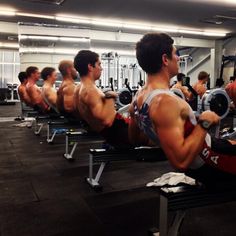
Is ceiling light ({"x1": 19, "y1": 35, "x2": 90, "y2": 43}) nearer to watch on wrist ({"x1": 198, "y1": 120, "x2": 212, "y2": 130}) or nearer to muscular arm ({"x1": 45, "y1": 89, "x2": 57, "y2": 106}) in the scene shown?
muscular arm ({"x1": 45, "y1": 89, "x2": 57, "y2": 106})

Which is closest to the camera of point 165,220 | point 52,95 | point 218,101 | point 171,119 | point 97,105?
point 171,119

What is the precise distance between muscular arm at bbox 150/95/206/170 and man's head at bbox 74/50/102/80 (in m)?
1.38

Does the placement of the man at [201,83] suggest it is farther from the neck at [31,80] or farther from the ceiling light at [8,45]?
the ceiling light at [8,45]

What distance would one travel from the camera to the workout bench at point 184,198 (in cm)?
123

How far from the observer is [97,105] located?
7.51ft

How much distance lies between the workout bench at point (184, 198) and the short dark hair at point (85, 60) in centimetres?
144

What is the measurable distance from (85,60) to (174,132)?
1.49 meters

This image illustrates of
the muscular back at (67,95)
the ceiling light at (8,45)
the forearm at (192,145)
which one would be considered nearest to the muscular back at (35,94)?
the muscular back at (67,95)

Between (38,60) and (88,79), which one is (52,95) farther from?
(38,60)

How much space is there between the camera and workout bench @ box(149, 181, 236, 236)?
48.5 inches

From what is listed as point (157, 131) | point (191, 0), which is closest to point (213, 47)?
point (191, 0)

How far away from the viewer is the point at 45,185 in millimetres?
2400

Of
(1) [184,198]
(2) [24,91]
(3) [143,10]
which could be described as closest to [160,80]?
(1) [184,198]

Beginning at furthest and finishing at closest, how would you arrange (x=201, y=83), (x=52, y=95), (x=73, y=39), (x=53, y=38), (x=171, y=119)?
(x=73, y=39), (x=53, y=38), (x=201, y=83), (x=52, y=95), (x=171, y=119)
